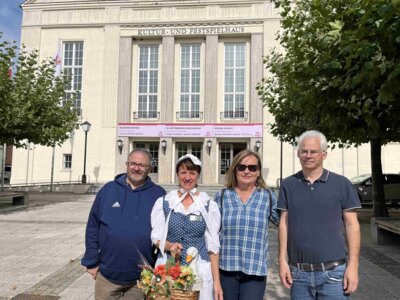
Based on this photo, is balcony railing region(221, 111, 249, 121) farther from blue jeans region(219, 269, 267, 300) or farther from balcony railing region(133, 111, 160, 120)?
blue jeans region(219, 269, 267, 300)

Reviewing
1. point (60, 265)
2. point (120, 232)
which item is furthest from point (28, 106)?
point (120, 232)

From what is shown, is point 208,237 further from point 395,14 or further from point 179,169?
point 395,14

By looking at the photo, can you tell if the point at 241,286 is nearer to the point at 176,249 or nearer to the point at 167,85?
the point at 176,249

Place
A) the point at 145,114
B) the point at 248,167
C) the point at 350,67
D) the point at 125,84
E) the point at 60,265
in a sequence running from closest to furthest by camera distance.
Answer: the point at 248,167
the point at 350,67
the point at 60,265
the point at 125,84
the point at 145,114

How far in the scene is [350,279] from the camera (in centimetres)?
287

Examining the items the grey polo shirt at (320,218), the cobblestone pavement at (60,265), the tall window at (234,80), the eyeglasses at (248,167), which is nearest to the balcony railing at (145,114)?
the tall window at (234,80)

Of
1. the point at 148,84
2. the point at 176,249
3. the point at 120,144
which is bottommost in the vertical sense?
the point at 176,249

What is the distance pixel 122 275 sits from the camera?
326 cm

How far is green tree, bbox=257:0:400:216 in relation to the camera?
518 cm

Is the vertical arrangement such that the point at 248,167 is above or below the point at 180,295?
above

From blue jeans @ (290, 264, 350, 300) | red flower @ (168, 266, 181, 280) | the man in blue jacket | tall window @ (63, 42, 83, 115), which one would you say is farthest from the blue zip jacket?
tall window @ (63, 42, 83, 115)

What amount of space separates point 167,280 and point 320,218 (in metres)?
1.13

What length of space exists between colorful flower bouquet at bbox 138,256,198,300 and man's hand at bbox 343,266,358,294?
106 centimetres

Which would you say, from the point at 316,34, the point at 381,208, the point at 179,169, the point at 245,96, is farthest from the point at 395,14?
the point at 245,96
